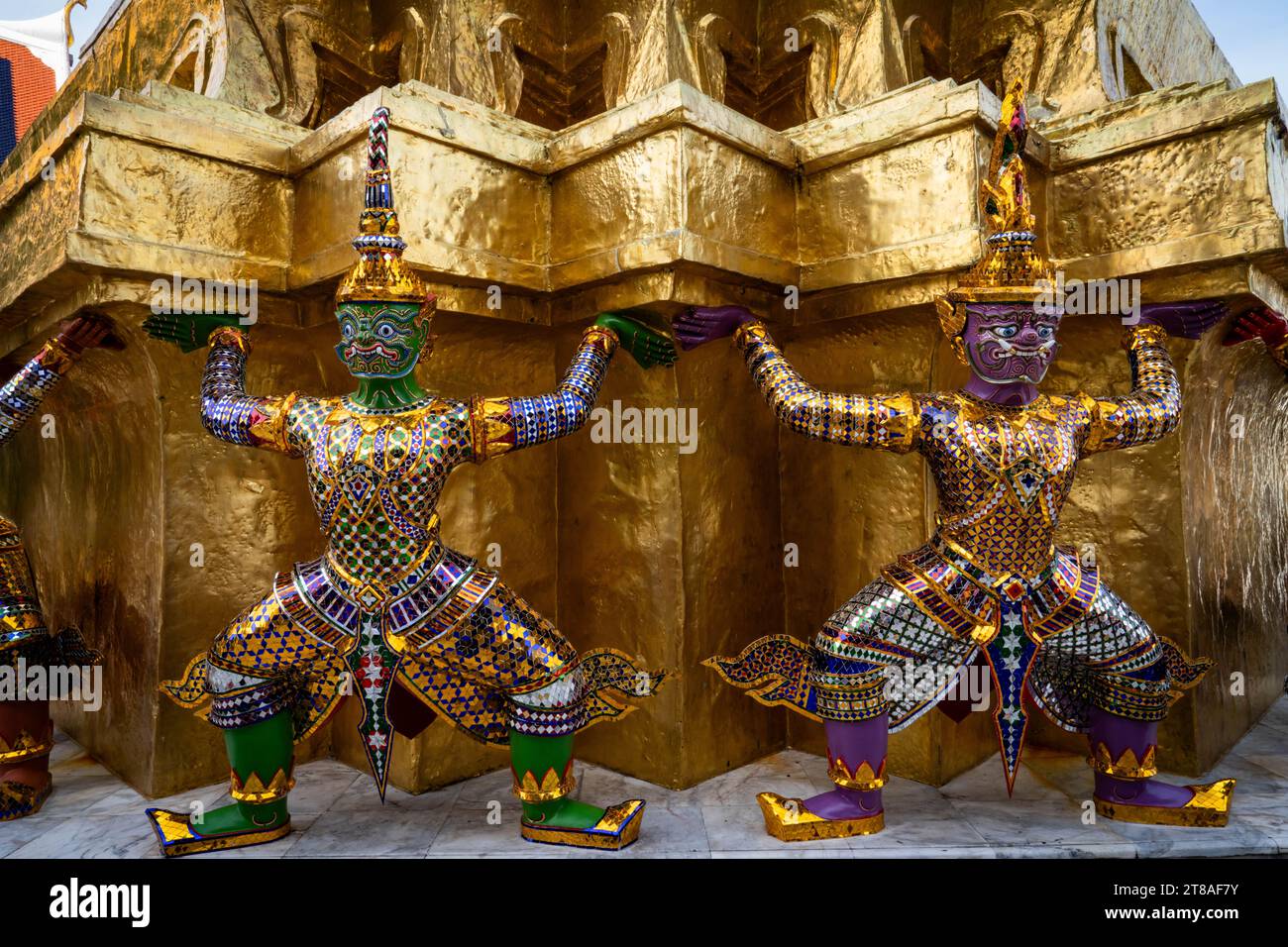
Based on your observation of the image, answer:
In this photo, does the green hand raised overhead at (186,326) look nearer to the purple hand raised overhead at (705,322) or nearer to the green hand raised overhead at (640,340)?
the green hand raised overhead at (640,340)

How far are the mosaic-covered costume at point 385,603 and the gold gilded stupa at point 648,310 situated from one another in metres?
0.56

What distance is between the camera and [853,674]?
9.77ft

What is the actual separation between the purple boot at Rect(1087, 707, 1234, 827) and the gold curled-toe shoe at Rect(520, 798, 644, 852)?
5.69 feet

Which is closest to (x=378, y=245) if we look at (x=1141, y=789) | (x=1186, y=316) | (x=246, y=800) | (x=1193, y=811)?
(x=246, y=800)

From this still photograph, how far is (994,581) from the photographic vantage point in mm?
2928

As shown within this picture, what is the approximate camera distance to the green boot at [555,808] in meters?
Result: 2.97

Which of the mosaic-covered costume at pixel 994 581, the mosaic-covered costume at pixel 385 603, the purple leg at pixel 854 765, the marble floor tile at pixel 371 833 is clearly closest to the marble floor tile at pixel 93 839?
the mosaic-covered costume at pixel 385 603

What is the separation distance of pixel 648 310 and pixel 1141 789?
102 inches

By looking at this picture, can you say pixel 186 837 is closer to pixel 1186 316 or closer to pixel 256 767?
pixel 256 767

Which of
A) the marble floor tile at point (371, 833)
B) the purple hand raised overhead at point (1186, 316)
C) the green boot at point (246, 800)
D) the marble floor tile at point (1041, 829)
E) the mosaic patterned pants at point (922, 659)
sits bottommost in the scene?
the marble floor tile at point (1041, 829)

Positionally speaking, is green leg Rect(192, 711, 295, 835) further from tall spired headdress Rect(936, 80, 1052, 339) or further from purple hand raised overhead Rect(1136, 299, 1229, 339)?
purple hand raised overhead Rect(1136, 299, 1229, 339)

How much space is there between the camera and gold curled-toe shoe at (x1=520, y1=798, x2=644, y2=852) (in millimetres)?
2967

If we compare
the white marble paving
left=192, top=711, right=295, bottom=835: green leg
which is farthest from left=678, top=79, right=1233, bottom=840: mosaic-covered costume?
left=192, top=711, right=295, bottom=835: green leg

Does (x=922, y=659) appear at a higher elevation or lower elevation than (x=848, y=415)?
lower
